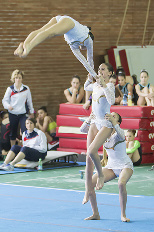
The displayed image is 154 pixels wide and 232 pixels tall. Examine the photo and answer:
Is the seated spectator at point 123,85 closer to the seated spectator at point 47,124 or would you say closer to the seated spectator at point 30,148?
the seated spectator at point 47,124

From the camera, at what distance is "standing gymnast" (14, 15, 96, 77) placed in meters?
5.50

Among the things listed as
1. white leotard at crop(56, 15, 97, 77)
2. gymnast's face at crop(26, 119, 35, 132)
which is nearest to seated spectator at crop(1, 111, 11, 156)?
gymnast's face at crop(26, 119, 35, 132)

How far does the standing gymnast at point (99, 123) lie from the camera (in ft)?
21.8

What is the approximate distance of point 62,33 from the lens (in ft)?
18.8

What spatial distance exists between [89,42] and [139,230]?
2.14 metres

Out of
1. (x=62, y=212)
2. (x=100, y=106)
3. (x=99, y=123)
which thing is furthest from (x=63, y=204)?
(x=100, y=106)

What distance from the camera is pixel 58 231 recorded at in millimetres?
6355

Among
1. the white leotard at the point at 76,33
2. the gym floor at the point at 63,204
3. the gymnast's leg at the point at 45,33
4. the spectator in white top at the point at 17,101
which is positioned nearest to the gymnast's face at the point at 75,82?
the spectator in white top at the point at 17,101

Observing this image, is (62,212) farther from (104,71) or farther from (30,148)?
(30,148)

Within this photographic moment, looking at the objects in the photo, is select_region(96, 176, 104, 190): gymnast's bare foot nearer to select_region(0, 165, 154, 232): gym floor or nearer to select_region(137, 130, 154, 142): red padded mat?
select_region(0, 165, 154, 232): gym floor

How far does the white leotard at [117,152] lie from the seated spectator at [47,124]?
610cm

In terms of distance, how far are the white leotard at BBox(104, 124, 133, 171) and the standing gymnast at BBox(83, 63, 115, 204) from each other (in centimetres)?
20

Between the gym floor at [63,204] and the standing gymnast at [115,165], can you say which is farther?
the standing gymnast at [115,165]

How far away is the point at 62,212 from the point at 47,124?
5771mm
